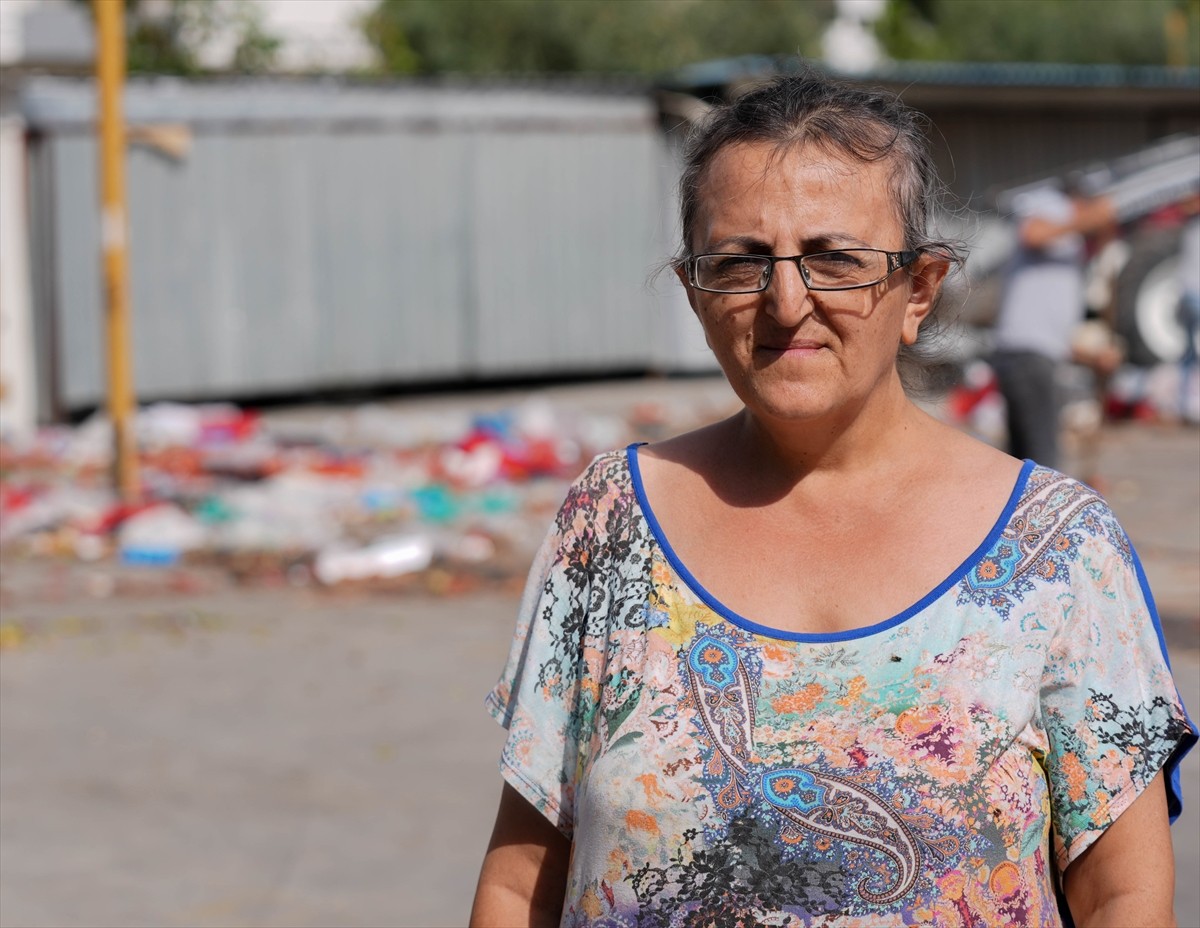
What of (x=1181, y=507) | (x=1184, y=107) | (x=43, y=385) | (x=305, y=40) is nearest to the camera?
(x=1181, y=507)

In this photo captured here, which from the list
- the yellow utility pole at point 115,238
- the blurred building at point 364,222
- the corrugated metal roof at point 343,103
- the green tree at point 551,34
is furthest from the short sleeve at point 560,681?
the green tree at point 551,34

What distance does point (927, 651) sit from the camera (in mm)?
1876

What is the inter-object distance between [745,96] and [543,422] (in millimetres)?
10861

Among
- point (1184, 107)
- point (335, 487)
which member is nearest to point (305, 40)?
point (1184, 107)

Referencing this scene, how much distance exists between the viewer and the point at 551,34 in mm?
33625

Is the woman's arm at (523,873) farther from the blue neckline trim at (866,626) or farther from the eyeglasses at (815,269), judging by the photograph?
the eyeglasses at (815,269)

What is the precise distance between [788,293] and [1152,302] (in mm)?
14512

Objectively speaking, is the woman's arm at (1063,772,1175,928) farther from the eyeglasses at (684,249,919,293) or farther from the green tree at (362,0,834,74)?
the green tree at (362,0,834,74)

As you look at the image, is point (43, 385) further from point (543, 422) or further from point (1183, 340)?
point (1183, 340)

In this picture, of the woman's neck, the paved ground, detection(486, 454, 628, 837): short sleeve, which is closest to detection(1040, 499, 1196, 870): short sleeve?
the woman's neck

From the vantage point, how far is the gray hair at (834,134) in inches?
77.0

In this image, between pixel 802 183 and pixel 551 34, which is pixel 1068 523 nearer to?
pixel 802 183

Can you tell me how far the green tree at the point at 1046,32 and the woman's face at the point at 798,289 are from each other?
137 feet

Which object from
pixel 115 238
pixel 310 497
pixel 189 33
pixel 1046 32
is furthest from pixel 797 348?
pixel 1046 32
